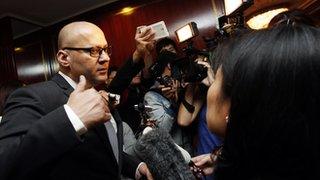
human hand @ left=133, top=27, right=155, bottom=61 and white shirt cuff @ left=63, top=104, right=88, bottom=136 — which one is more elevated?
human hand @ left=133, top=27, right=155, bottom=61

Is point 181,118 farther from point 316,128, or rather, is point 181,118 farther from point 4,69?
point 4,69

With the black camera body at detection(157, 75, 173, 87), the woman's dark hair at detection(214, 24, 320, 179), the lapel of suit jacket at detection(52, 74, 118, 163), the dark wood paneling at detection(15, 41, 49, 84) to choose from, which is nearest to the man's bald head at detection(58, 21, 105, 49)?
the lapel of suit jacket at detection(52, 74, 118, 163)

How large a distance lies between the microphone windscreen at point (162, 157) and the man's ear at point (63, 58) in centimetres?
46

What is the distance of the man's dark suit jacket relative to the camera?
1032 millimetres

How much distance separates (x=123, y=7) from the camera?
4.66 meters

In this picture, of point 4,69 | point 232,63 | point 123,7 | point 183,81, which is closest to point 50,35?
point 4,69

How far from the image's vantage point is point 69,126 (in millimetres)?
1049

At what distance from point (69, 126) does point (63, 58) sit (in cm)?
63

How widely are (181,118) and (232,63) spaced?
4.33 feet

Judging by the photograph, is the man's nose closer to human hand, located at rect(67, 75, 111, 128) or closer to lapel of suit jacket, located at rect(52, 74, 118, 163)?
lapel of suit jacket, located at rect(52, 74, 118, 163)

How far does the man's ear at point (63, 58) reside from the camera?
159 cm

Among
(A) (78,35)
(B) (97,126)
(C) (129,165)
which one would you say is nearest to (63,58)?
(A) (78,35)

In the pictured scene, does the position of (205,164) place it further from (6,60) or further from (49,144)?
(6,60)

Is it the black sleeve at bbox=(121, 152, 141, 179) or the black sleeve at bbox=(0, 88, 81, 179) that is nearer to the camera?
the black sleeve at bbox=(0, 88, 81, 179)
